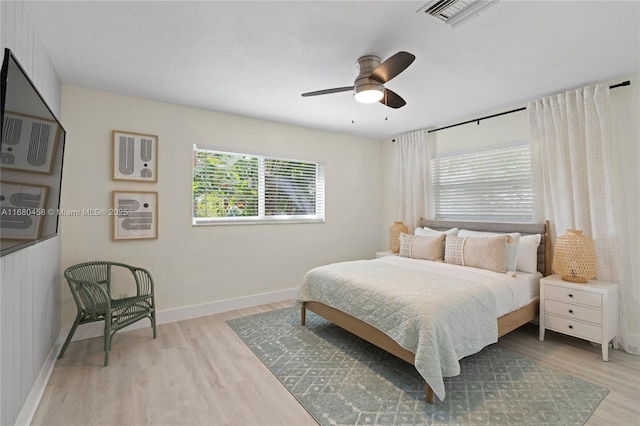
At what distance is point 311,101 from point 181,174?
5.74ft

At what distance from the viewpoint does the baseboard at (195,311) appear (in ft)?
10.0

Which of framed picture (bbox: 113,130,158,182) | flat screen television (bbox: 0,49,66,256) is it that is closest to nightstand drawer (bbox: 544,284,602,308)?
flat screen television (bbox: 0,49,66,256)

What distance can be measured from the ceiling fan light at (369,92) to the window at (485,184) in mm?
2192

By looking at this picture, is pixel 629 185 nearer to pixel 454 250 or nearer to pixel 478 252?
pixel 478 252

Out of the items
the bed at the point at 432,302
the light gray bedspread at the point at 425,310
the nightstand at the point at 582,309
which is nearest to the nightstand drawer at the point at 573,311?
the nightstand at the point at 582,309

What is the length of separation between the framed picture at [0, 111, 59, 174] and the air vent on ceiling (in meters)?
2.24

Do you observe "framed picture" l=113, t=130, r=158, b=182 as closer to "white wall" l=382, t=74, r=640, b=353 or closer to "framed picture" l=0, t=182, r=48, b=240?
"framed picture" l=0, t=182, r=48, b=240

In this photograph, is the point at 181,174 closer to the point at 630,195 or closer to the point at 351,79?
the point at 351,79

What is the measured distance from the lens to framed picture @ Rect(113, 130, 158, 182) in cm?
323

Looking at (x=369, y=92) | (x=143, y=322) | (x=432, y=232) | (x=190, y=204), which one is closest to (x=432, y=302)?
(x=369, y=92)

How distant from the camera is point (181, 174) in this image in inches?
142

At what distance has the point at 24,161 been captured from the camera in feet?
4.93

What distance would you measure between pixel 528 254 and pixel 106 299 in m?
4.06

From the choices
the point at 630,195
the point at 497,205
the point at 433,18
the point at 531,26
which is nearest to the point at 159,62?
the point at 433,18
